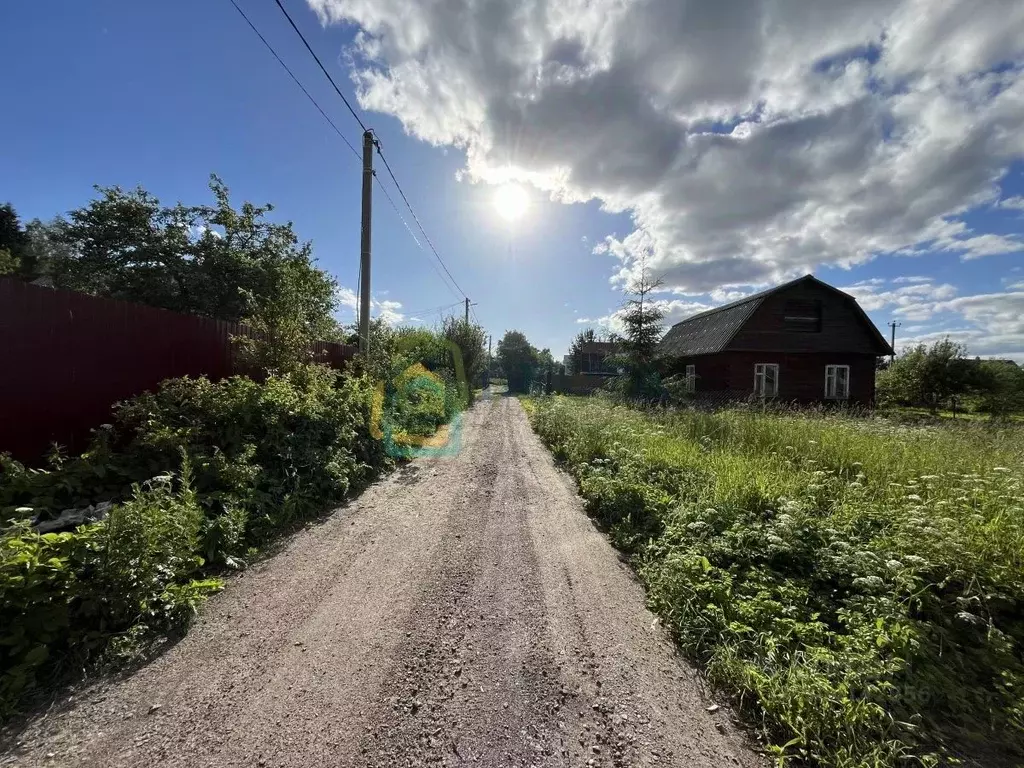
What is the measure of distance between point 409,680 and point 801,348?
65.6 ft

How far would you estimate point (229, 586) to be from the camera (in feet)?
10.2

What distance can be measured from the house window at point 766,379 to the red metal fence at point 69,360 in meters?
19.4

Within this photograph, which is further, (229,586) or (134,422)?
(134,422)

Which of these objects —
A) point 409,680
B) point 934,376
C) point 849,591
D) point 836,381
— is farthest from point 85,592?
point 934,376

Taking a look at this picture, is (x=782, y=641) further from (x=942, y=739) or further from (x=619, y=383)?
(x=619, y=383)

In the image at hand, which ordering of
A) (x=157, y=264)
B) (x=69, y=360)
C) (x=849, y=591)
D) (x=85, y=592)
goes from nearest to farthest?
(x=85, y=592)
(x=849, y=591)
(x=69, y=360)
(x=157, y=264)

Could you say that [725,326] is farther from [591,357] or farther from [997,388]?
[591,357]

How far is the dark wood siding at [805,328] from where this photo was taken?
16875 millimetres

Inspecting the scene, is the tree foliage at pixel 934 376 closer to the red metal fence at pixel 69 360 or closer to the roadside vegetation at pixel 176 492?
the roadside vegetation at pixel 176 492

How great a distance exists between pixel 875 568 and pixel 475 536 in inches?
134

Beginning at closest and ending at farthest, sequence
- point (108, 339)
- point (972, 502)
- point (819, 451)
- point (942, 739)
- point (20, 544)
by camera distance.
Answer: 1. point (942, 739)
2. point (20, 544)
3. point (972, 502)
4. point (108, 339)
5. point (819, 451)

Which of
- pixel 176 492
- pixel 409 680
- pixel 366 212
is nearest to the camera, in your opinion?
pixel 409 680

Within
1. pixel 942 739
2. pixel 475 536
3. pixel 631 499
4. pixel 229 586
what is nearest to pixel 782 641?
pixel 942 739

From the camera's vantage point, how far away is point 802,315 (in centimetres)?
1739
